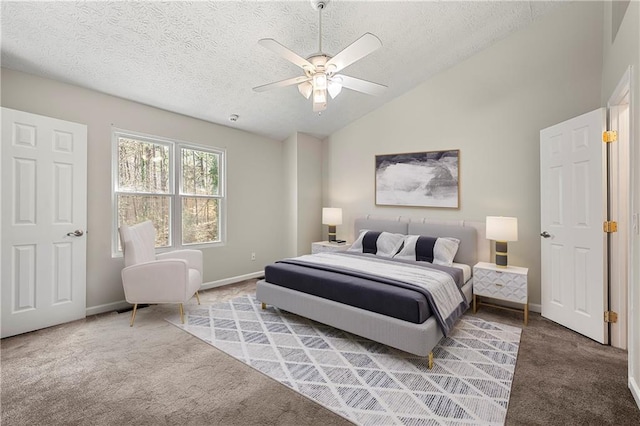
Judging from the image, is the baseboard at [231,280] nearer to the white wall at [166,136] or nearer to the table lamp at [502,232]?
the white wall at [166,136]

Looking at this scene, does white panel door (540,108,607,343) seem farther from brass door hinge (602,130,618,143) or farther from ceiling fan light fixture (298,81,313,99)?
ceiling fan light fixture (298,81,313,99)

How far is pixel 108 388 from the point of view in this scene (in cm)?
204

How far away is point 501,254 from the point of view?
11.4 ft

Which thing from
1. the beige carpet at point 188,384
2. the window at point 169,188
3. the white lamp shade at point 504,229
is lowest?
the beige carpet at point 188,384

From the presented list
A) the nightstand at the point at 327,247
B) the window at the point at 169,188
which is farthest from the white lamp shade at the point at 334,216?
the window at the point at 169,188

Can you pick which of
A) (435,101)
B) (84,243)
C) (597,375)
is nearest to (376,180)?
(435,101)

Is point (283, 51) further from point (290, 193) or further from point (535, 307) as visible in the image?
Answer: point (535, 307)

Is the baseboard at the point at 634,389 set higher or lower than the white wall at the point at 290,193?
lower

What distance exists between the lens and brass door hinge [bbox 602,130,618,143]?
2672 mm

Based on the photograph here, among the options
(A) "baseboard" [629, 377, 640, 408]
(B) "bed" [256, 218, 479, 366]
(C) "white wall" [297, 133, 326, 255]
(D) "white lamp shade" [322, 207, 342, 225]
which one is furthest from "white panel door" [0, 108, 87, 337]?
(A) "baseboard" [629, 377, 640, 408]

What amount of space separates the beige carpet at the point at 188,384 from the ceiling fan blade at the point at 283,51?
240cm

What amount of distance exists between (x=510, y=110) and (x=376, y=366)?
139 inches

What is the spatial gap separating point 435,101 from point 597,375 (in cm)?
359

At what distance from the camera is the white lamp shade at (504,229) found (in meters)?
3.37
